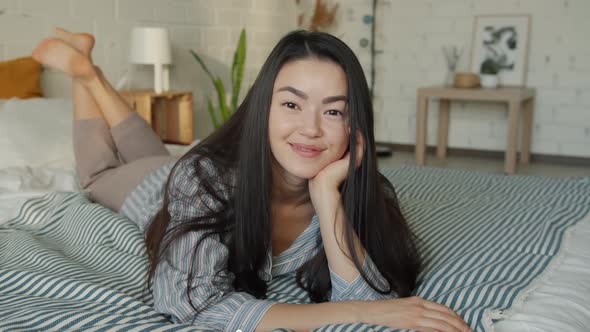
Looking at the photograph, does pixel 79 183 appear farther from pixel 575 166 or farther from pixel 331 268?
pixel 575 166

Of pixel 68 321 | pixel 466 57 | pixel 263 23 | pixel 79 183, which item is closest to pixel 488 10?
pixel 466 57

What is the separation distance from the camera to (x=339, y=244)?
3.96 feet

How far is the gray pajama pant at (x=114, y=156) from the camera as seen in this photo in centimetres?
199

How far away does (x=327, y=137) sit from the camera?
1188 mm

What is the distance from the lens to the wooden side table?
4.43 metres

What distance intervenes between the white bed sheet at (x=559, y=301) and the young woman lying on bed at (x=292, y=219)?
120mm

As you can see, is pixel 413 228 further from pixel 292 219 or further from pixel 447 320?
pixel 447 320

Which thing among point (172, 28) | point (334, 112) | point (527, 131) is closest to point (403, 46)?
point (527, 131)

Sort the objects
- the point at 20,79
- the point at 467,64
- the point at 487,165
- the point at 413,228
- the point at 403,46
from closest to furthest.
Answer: the point at 413,228
the point at 20,79
the point at 487,165
the point at 467,64
the point at 403,46

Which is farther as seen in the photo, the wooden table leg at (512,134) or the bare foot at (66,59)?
the wooden table leg at (512,134)

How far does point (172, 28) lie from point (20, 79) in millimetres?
1610

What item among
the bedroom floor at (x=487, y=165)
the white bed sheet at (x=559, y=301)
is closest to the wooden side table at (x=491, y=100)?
the bedroom floor at (x=487, y=165)

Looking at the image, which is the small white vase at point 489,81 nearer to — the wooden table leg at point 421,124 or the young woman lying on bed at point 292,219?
the wooden table leg at point 421,124

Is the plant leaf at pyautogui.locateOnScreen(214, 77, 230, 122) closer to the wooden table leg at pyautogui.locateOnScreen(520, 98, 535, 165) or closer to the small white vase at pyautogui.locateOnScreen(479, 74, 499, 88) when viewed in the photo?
the small white vase at pyautogui.locateOnScreen(479, 74, 499, 88)
